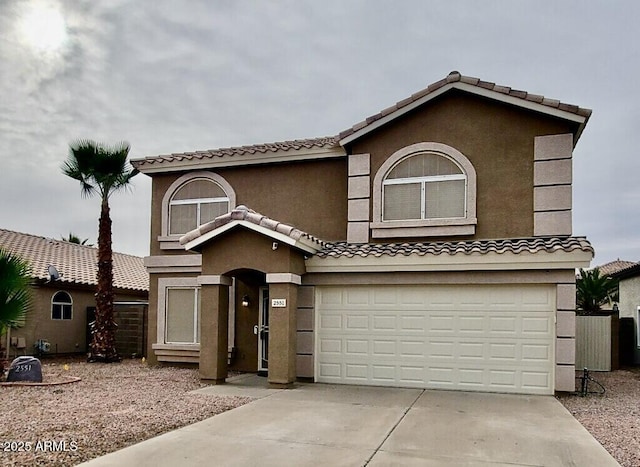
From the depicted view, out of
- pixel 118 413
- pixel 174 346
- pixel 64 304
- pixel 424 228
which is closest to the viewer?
pixel 118 413

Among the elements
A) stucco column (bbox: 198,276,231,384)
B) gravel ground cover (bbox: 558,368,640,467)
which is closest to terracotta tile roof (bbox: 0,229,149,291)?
stucco column (bbox: 198,276,231,384)

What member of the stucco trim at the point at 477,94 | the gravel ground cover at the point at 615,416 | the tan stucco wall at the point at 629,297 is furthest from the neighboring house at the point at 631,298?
the stucco trim at the point at 477,94

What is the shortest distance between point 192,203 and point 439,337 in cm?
817

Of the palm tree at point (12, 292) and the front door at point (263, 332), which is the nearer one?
the palm tree at point (12, 292)

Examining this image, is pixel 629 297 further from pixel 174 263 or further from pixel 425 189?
pixel 174 263

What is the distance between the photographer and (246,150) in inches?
648

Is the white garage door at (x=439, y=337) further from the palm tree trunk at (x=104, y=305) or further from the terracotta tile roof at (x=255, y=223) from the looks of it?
the palm tree trunk at (x=104, y=305)

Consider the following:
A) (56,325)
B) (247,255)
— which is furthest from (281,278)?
(56,325)

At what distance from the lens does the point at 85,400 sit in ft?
37.6

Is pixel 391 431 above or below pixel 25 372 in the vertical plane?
above

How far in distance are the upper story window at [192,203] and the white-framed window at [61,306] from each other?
6.39 m

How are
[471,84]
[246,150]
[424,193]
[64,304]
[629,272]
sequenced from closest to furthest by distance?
[471,84] < [424,193] < [246,150] < [64,304] < [629,272]

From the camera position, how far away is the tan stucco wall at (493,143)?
1382 centimetres

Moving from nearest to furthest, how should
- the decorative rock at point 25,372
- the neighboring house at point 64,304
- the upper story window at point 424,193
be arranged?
1. the decorative rock at point 25,372
2. the upper story window at point 424,193
3. the neighboring house at point 64,304
